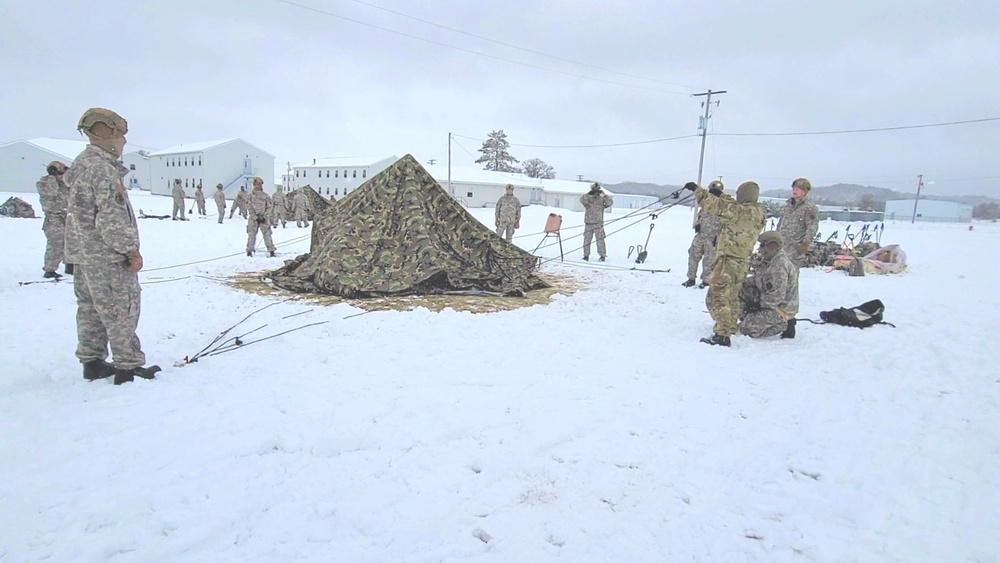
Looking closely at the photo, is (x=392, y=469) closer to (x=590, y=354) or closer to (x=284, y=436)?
(x=284, y=436)

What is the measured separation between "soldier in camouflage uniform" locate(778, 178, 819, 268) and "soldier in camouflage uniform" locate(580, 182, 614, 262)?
14.9 ft

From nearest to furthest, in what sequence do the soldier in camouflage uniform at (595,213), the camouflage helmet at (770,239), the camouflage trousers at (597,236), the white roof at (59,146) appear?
the camouflage helmet at (770,239) < the soldier in camouflage uniform at (595,213) < the camouflage trousers at (597,236) < the white roof at (59,146)

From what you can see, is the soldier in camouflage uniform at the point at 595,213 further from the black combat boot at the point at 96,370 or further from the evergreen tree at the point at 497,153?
the evergreen tree at the point at 497,153

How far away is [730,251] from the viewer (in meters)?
5.42

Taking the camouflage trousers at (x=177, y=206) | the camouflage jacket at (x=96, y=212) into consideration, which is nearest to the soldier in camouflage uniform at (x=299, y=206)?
the camouflage trousers at (x=177, y=206)

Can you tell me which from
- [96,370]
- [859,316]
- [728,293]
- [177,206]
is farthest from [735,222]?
[177,206]

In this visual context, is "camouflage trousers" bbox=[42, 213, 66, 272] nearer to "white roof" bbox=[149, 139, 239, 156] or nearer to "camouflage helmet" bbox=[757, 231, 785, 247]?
"camouflage helmet" bbox=[757, 231, 785, 247]

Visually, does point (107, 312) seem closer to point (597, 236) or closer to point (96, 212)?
point (96, 212)

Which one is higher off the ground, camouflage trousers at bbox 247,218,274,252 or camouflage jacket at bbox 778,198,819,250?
camouflage jacket at bbox 778,198,819,250

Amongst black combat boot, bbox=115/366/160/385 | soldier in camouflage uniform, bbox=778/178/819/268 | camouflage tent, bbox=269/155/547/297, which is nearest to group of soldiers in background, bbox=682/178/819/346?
soldier in camouflage uniform, bbox=778/178/819/268

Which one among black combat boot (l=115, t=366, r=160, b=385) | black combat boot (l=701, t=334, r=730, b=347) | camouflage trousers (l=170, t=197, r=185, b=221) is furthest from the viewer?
camouflage trousers (l=170, t=197, r=185, b=221)

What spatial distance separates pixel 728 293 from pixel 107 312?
231 inches

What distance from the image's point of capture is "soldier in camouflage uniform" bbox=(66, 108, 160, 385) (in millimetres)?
3503

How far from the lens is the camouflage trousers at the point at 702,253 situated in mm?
8805
